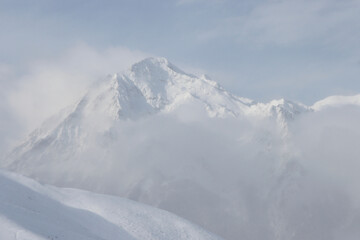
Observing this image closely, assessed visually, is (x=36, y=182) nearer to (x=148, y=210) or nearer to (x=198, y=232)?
(x=148, y=210)

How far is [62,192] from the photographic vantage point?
96.6 meters

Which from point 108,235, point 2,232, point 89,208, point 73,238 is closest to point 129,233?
point 108,235

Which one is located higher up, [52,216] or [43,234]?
[52,216]

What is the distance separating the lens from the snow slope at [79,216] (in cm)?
6188

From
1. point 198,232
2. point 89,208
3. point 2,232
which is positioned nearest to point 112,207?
point 89,208

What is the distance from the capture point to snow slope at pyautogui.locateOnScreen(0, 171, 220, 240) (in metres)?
61.9

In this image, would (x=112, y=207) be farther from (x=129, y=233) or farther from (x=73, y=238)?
(x=73, y=238)

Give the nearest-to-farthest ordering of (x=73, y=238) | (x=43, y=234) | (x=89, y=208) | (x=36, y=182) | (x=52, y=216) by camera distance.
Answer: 1. (x=43, y=234)
2. (x=73, y=238)
3. (x=52, y=216)
4. (x=89, y=208)
5. (x=36, y=182)

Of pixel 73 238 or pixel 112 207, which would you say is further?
pixel 112 207

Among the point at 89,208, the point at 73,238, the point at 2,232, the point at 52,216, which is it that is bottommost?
the point at 2,232

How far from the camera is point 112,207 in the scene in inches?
3634

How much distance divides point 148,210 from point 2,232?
151ft

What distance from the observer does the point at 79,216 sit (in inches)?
3228

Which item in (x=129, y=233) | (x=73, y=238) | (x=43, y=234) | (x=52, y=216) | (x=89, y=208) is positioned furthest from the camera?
(x=89, y=208)
